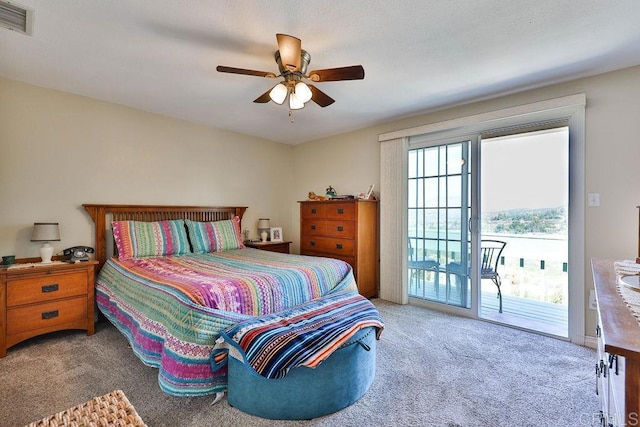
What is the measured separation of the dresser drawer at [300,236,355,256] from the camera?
3.89 meters

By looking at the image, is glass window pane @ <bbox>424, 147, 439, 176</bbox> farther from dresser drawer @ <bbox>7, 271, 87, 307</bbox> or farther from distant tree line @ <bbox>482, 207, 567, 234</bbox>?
dresser drawer @ <bbox>7, 271, 87, 307</bbox>

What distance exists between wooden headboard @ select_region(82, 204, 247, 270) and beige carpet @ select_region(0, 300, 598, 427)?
0.98 metres

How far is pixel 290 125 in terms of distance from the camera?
4.19 m

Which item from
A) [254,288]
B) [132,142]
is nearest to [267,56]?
[254,288]

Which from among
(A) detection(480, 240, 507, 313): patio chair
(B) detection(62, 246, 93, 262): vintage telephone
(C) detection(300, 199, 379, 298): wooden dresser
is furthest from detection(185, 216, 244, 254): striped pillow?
(A) detection(480, 240, 507, 313): patio chair

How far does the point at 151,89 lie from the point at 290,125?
178 cm

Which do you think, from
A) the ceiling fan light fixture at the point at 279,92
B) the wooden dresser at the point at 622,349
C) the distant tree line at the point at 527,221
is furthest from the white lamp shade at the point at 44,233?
the distant tree line at the point at 527,221

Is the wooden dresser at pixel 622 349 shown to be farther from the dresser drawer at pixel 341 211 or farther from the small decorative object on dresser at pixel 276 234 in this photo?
the small decorative object on dresser at pixel 276 234

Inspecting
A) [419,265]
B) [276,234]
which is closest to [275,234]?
[276,234]

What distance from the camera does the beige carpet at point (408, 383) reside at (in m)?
1.69

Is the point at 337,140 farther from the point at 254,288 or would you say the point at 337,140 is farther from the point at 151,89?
the point at 254,288

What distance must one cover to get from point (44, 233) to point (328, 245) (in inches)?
120

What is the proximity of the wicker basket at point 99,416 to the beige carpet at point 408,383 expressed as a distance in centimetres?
68

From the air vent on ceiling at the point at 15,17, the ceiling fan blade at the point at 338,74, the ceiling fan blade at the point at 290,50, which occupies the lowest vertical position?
the ceiling fan blade at the point at 338,74
